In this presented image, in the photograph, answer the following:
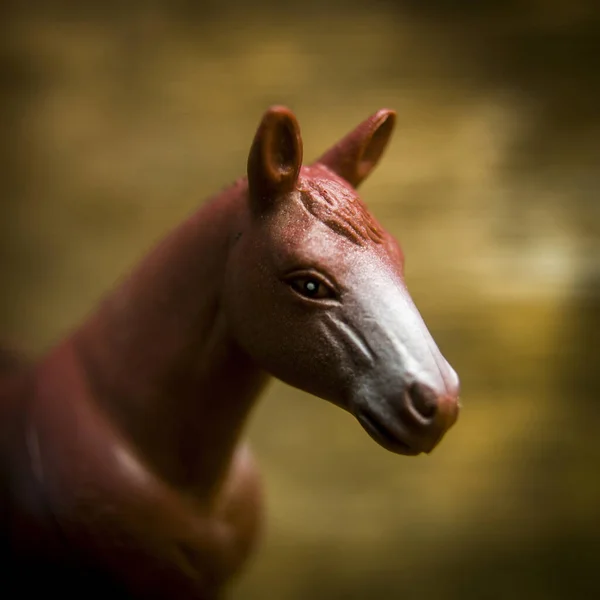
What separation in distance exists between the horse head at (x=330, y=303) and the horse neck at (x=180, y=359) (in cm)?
4

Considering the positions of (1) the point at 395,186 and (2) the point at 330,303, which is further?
(1) the point at 395,186

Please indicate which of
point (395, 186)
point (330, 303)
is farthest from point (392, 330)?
point (395, 186)

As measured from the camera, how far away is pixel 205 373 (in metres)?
0.59

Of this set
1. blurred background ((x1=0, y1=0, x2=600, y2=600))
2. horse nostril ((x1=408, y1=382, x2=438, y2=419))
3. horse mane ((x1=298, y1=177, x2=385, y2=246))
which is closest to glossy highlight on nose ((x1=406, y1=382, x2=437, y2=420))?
horse nostril ((x1=408, y1=382, x2=438, y2=419))

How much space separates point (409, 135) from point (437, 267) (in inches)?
9.5

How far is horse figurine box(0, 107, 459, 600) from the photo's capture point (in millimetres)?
472

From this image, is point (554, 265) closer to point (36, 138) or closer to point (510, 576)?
point (510, 576)

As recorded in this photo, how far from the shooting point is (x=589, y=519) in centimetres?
113

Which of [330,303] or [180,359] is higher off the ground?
[330,303]

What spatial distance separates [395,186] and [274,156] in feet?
2.39

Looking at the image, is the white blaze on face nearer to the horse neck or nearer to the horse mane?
the horse mane

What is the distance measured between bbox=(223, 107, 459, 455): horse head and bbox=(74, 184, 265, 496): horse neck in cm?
4

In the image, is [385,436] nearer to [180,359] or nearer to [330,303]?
[330,303]

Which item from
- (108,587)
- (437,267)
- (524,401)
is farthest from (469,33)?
(108,587)
